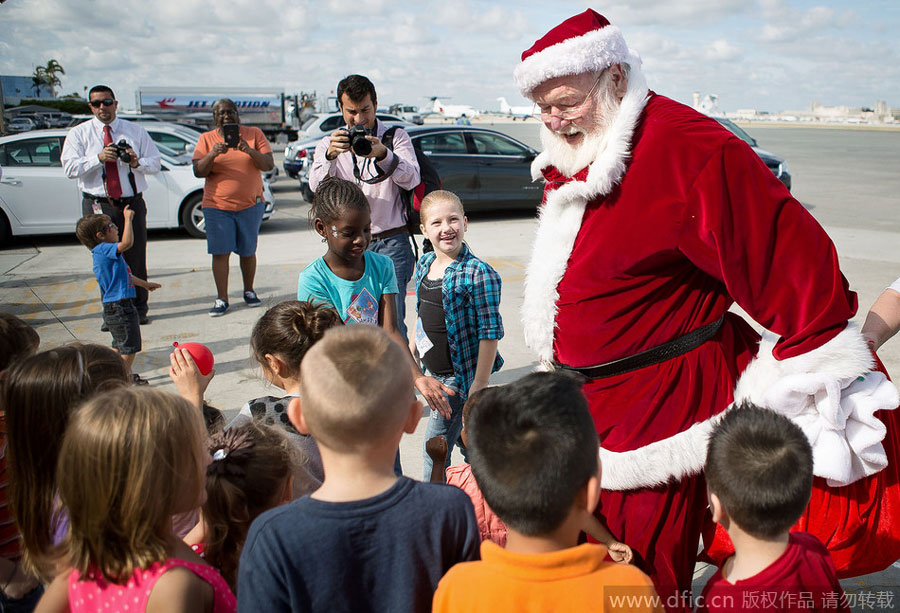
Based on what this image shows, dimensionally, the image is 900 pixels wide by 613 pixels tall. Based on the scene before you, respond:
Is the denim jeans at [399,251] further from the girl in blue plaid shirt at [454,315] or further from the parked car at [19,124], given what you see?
the parked car at [19,124]

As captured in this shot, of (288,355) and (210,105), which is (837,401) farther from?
(210,105)

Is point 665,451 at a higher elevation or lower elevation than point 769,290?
lower

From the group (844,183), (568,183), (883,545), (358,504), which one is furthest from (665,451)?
(844,183)

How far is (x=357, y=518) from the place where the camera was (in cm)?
132

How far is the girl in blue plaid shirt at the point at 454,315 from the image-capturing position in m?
2.94

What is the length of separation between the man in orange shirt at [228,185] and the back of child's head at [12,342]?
394 centimetres

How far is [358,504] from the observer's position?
4.36 feet

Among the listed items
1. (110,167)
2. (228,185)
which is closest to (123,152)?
(110,167)

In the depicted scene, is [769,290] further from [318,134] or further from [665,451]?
[318,134]

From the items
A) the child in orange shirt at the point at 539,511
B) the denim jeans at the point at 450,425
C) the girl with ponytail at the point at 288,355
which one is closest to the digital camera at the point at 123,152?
the denim jeans at the point at 450,425

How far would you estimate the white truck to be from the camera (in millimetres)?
25016

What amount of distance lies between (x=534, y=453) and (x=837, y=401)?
0.91 metres

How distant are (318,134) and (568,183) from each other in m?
14.1

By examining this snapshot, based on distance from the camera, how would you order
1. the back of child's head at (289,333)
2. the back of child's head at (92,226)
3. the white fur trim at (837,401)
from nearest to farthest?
1. the white fur trim at (837,401)
2. the back of child's head at (289,333)
3. the back of child's head at (92,226)
